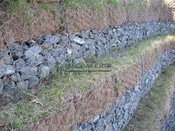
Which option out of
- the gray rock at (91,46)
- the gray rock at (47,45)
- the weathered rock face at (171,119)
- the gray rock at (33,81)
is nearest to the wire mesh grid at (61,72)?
the gray rock at (33,81)

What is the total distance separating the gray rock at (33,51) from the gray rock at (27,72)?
0.50 feet

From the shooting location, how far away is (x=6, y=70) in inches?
116

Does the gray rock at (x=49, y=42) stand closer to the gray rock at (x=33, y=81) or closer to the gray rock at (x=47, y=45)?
the gray rock at (x=47, y=45)

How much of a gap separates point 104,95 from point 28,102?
1.35 m

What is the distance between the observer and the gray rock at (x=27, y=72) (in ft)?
10.5

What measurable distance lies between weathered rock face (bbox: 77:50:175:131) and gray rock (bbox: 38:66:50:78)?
0.79m

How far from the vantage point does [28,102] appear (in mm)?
3068

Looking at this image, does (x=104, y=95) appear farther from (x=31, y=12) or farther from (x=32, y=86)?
(x=31, y=12)

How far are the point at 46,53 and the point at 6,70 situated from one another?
813 mm

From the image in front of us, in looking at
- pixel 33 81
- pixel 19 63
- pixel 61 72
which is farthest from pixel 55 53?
pixel 19 63

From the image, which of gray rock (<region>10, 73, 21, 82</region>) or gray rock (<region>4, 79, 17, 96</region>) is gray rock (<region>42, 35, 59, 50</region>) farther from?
gray rock (<region>4, 79, 17, 96</region>)

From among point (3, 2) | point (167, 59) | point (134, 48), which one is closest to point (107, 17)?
point (134, 48)

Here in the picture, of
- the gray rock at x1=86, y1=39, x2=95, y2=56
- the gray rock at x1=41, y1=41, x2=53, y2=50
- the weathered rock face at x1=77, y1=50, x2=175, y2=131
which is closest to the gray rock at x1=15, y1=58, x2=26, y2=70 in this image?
the gray rock at x1=41, y1=41, x2=53, y2=50

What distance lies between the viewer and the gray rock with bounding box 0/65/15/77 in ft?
9.53
